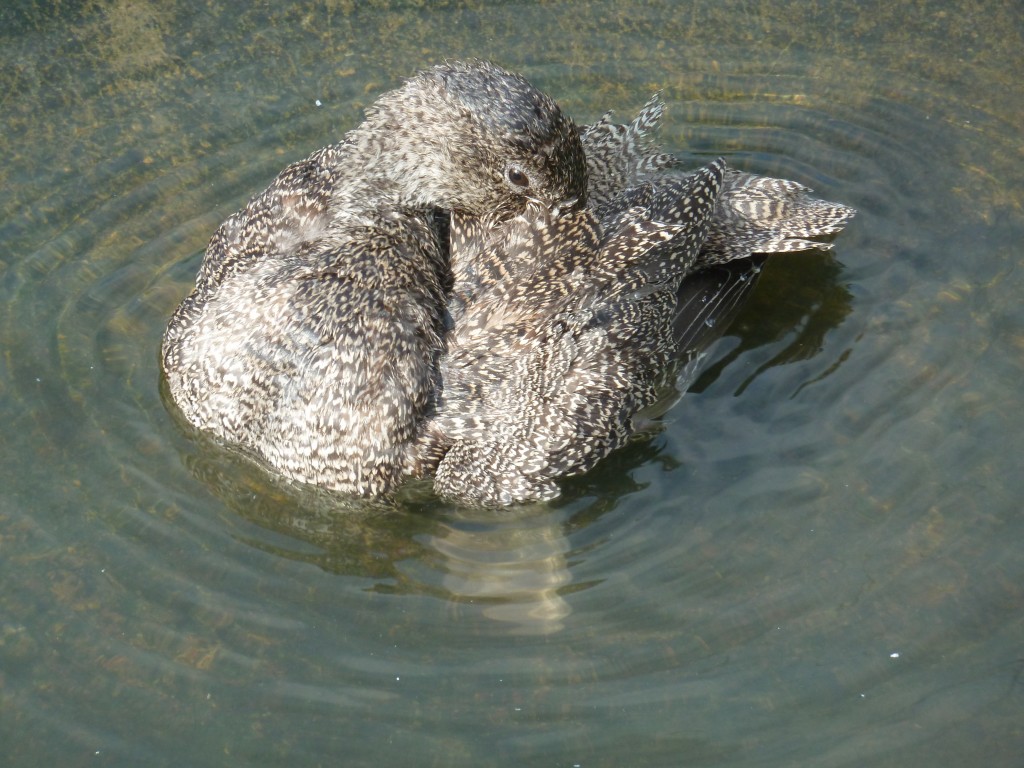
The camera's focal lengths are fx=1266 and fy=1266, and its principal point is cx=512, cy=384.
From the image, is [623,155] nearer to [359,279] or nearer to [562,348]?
[562,348]

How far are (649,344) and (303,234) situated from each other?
1781 millimetres

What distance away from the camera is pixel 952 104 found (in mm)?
7715

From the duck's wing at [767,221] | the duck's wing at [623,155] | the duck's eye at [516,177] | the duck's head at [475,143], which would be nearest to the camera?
the duck's head at [475,143]

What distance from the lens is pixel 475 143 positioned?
5.95m

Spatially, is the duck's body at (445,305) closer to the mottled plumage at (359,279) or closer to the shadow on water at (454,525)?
the mottled plumage at (359,279)

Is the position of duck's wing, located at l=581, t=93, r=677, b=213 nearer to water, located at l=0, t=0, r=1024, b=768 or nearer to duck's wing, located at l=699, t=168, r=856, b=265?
duck's wing, located at l=699, t=168, r=856, b=265

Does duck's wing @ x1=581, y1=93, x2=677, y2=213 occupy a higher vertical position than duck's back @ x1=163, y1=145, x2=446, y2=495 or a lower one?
higher

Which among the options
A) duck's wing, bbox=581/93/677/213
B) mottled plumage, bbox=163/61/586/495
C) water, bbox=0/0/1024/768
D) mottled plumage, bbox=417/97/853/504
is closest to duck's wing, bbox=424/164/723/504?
mottled plumage, bbox=417/97/853/504

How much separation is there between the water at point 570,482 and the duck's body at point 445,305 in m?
0.33

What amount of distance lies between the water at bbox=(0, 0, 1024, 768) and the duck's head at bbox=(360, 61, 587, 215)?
139cm

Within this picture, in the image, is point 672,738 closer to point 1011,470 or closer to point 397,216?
point 1011,470

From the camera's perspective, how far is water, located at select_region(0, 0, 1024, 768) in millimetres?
4930

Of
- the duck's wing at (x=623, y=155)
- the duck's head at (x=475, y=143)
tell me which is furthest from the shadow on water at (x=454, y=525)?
the duck's head at (x=475, y=143)

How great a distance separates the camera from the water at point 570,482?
16.2ft
